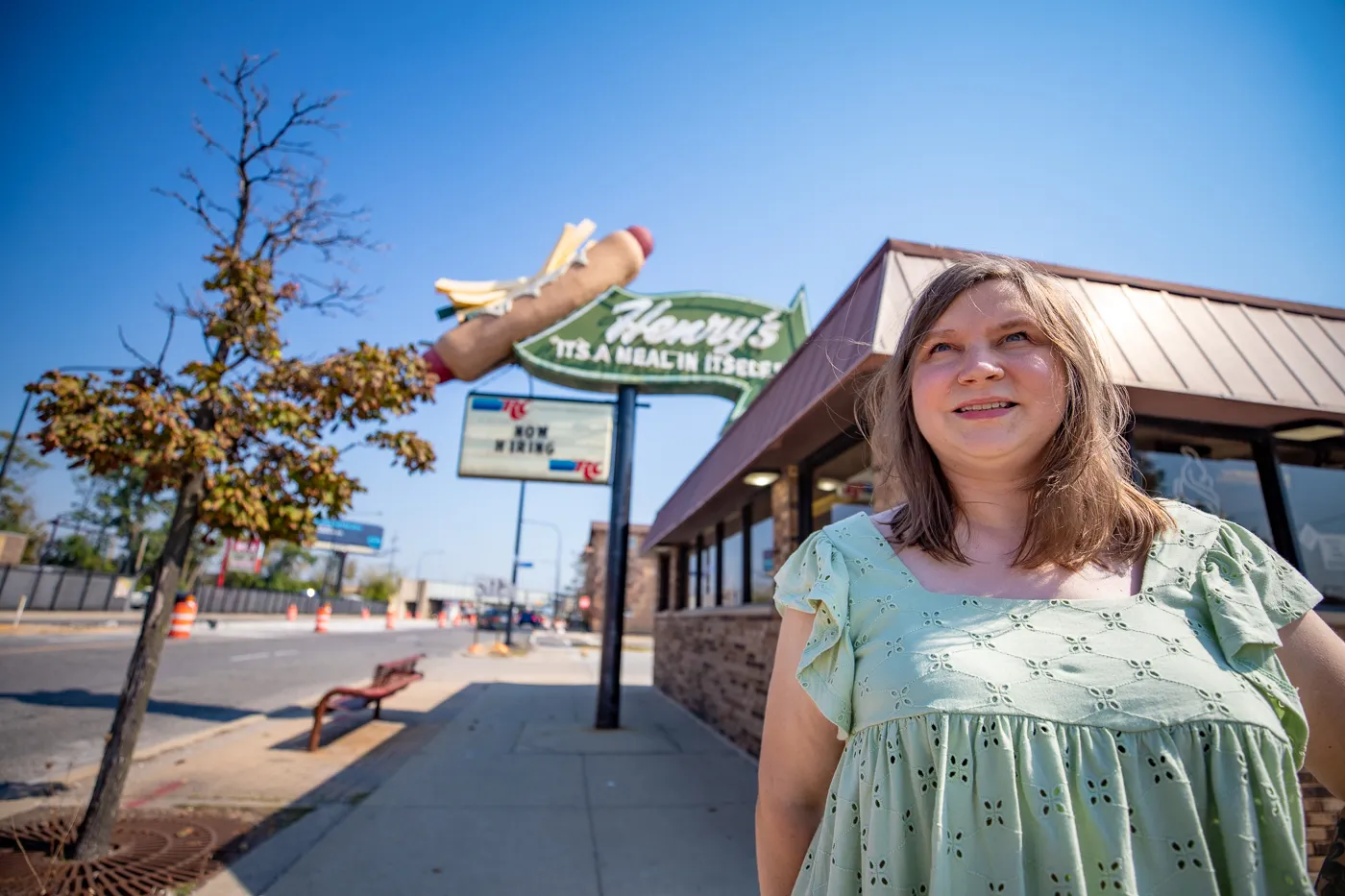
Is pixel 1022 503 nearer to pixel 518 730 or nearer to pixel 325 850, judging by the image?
pixel 325 850

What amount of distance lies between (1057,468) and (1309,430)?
449cm

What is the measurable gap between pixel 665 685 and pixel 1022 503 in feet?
39.2

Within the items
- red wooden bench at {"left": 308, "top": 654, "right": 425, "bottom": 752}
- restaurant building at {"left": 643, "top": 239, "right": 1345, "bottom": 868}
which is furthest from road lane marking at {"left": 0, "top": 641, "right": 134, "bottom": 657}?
restaurant building at {"left": 643, "top": 239, "right": 1345, "bottom": 868}

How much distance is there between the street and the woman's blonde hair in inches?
244

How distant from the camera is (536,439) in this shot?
376 inches

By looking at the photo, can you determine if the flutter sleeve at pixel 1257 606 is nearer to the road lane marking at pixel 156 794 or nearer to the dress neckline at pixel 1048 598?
the dress neckline at pixel 1048 598

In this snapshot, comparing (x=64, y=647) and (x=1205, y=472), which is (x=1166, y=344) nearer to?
(x=1205, y=472)

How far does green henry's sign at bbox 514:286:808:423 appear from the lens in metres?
9.42

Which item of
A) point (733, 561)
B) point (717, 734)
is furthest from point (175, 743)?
point (733, 561)

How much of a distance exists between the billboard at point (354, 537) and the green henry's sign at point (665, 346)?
6761cm

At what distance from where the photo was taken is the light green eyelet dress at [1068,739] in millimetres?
975

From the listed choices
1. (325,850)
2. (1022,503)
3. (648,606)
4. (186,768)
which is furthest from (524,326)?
(648,606)

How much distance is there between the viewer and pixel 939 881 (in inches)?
39.1

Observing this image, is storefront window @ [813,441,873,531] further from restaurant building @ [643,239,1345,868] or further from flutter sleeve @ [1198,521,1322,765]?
flutter sleeve @ [1198,521,1322,765]
